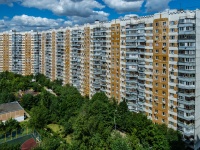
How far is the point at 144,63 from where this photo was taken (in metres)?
47.6

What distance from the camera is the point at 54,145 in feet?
112

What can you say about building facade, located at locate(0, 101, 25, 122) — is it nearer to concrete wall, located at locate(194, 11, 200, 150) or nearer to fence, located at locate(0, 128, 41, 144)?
fence, located at locate(0, 128, 41, 144)

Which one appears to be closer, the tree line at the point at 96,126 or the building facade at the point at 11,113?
the tree line at the point at 96,126

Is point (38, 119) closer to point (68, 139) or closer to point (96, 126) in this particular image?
point (68, 139)

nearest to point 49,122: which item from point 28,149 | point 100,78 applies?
point 28,149

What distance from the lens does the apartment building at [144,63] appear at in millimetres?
39156

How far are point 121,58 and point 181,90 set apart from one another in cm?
1847

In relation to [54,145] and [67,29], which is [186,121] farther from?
[67,29]

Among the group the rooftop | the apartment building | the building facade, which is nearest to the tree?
the building facade

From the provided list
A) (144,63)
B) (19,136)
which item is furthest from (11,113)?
(144,63)

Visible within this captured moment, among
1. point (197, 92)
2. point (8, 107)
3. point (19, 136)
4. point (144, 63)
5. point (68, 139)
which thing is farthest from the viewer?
point (8, 107)

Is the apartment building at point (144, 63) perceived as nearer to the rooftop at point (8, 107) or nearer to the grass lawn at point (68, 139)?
the grass lawn at point (68, 139)

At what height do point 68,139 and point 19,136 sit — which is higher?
point 19,136

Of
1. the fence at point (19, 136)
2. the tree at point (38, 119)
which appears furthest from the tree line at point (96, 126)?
the fence at point (19, 136)
